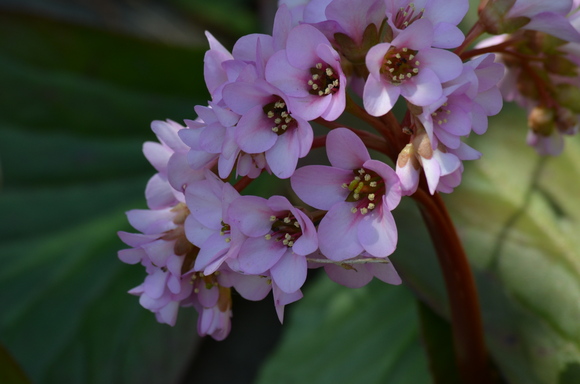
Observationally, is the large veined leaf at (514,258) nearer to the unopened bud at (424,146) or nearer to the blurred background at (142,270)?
the blurred background at (142,270)

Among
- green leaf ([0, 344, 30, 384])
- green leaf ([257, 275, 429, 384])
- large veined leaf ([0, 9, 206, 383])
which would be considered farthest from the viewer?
large veined leaf ([0, 9, 206, 383])

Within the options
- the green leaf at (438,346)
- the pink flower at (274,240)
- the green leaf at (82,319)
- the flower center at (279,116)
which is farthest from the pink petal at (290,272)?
the green leaf at (82,319)

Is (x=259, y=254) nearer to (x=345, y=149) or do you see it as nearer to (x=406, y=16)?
(x=345, y=149)

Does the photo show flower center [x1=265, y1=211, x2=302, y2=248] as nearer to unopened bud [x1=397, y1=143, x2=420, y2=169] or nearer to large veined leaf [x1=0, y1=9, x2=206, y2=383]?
unopened bud [x1=397, y1=143, x2=420, y2=169]

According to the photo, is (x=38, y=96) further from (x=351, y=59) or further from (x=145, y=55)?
(x=351, y=59)

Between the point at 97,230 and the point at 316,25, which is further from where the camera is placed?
the point at 97,230

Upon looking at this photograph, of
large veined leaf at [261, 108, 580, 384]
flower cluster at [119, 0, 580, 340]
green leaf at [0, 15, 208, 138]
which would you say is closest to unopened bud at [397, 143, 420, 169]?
flower cluster at [119, 0, 580, 340]

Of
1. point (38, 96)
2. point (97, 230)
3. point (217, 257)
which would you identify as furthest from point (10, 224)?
point (217, 257)
